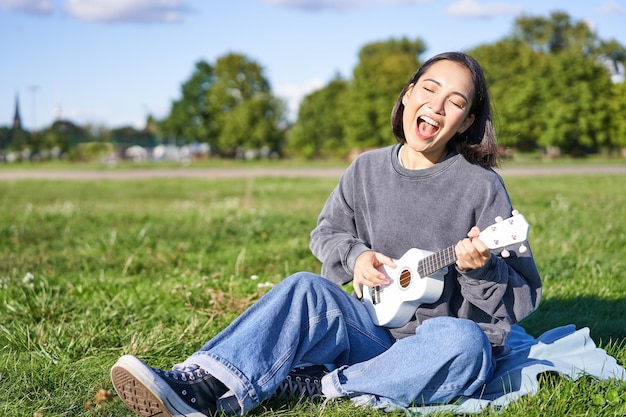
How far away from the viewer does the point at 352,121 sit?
51562mm

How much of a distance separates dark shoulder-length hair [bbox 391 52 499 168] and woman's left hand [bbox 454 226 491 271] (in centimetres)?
44

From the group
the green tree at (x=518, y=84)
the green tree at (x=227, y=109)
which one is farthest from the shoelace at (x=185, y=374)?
the green tree at (x=227, y=109)

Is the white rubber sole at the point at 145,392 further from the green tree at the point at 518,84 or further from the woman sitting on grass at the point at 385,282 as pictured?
the green tree at the point at 518,84

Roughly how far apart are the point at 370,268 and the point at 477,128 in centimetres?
75

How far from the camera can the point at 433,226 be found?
293 cm

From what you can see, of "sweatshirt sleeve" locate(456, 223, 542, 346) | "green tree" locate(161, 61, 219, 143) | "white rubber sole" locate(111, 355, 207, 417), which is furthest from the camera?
"green tree" locate(161, 61, 219, 143)

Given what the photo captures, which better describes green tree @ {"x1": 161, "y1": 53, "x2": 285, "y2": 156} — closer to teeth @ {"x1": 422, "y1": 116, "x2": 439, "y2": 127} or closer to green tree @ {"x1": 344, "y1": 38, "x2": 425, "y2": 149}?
green tree @ {"x1": 344, "y1": 38, "x2": 425, "y2": 149}

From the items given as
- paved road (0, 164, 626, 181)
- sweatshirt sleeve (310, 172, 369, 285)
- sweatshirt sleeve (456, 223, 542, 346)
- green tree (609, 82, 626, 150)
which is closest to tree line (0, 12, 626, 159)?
green tree (609, 82, 626, 150)

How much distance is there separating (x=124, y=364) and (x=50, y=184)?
1665 centimetres

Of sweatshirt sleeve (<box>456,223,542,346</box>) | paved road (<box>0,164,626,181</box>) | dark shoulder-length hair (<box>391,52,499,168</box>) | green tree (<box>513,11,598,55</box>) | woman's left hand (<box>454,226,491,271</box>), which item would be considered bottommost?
paved road (<box>0,164,626,181</box>)

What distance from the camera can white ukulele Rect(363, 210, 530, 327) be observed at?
2547 millimetres

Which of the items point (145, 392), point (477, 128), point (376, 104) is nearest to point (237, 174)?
point (477, 128)

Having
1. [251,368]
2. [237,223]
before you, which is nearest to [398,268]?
[251,368]

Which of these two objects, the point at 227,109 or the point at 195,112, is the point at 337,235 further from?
the point at 195,112
